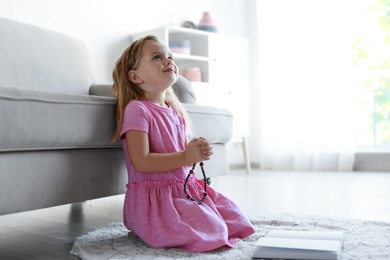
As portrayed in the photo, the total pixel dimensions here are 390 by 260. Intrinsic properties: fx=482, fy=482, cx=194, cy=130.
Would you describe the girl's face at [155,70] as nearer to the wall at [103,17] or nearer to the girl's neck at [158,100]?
the girl's neck at [158,100]

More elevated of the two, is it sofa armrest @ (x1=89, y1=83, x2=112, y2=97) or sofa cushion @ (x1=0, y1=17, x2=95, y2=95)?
sofa cushion @ (x1=0, y1=17, x2=95, y2=95)

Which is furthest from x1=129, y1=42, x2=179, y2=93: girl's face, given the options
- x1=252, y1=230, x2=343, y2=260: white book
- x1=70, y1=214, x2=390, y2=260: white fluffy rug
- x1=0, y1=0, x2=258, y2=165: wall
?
x1=0, y1=0, x2=258, y2=165: wall

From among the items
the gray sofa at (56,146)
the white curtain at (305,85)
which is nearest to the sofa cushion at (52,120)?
the gray sofa at (56,146)

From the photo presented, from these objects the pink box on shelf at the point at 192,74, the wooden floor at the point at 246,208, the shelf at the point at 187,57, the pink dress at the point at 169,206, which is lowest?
the wooden floor at the point at 246,208

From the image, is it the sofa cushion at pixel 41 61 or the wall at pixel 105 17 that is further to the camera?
the wall at pixel 105 17

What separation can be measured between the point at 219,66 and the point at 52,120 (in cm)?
249

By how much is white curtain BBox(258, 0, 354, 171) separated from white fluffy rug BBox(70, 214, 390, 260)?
7.47ft

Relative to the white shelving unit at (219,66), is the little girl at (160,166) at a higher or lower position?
lower

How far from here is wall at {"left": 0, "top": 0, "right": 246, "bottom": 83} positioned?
290cm

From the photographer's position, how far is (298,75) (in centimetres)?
398

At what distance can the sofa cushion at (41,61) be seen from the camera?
6.38ft

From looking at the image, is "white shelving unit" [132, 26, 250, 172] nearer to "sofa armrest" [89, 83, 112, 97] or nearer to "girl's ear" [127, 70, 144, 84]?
"sofa armrest" [89, 83, 112, 97]

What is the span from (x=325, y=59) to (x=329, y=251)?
3.00 meters

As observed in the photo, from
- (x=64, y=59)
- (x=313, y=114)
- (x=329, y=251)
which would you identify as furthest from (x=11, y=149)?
(x=313, y=114)
